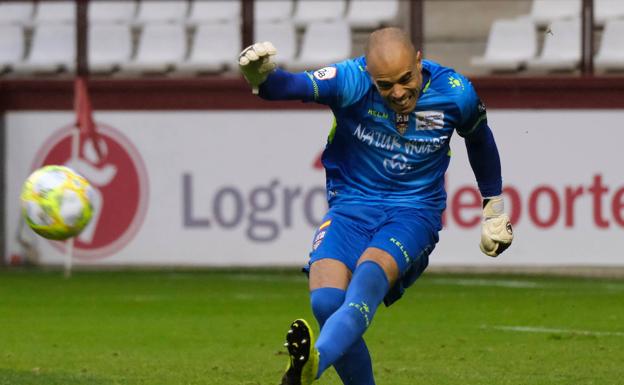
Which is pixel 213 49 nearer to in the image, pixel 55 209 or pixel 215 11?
pixel 215 11

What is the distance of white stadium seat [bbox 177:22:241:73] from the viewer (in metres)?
18.3

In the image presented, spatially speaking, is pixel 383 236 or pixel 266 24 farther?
pixel 266 24

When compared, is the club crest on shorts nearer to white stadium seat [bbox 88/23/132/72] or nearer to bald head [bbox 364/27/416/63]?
bald head [bbox 364/27/416/63]

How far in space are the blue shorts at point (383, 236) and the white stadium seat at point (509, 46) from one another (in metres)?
10.5

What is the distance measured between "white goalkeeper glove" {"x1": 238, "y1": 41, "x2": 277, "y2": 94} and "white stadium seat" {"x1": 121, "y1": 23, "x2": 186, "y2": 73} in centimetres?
1246

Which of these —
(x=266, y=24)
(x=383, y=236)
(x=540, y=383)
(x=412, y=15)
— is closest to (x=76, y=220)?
(x=383, y=236)

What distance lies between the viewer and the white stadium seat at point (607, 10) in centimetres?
1672

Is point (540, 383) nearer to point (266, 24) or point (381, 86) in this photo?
point (381, 86)

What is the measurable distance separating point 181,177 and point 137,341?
585 cm

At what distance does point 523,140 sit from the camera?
622 inches

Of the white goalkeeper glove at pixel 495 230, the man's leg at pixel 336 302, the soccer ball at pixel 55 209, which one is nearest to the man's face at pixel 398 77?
the man's leg at pixel 336 302

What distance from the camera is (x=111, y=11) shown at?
63.9 ft

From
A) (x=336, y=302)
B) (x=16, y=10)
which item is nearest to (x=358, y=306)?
(x=336, y=302)

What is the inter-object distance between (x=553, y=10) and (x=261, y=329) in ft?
24.5
